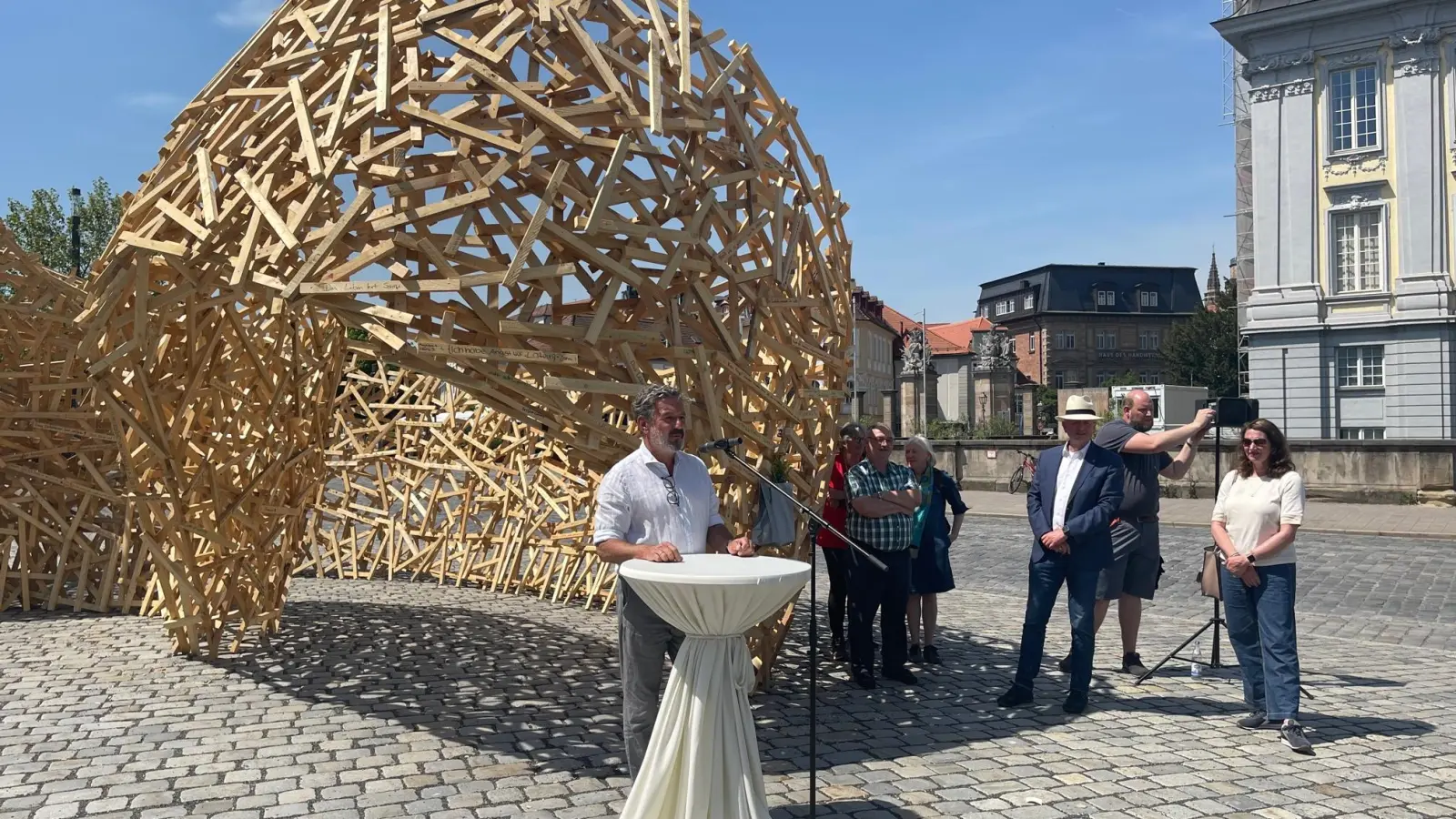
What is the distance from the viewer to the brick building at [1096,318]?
8625 cm

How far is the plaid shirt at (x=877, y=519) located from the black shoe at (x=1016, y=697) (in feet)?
3.46

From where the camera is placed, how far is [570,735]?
5480 mm

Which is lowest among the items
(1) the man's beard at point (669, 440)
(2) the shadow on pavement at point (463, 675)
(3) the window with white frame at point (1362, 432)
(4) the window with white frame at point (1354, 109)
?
(2) the shadow on pavement at point (463, 675)

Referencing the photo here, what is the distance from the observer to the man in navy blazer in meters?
5.93

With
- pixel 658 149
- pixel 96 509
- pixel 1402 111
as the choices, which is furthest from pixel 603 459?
pixel 1402 111

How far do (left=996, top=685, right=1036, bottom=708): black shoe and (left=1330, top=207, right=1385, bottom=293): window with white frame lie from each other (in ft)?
97.3

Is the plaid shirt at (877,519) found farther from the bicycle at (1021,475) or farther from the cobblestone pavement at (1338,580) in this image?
the bicycle at (1021,475)

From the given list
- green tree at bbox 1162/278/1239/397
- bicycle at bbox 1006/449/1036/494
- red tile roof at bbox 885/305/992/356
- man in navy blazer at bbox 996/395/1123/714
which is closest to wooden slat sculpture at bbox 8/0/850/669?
man in navy blazer at bbox 996/395/1123/714

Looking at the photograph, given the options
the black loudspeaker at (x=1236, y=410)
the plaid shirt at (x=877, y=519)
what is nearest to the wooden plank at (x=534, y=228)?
the plaid shirt at (x=877, y=519)

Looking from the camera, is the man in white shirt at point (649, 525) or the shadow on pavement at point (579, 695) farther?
the shadow on pavement at point (579, 695)

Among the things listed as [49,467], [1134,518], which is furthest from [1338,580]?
[49,467]

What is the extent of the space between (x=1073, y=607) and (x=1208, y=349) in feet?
194

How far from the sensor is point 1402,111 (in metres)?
29.5

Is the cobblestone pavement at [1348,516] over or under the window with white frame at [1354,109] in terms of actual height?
under
